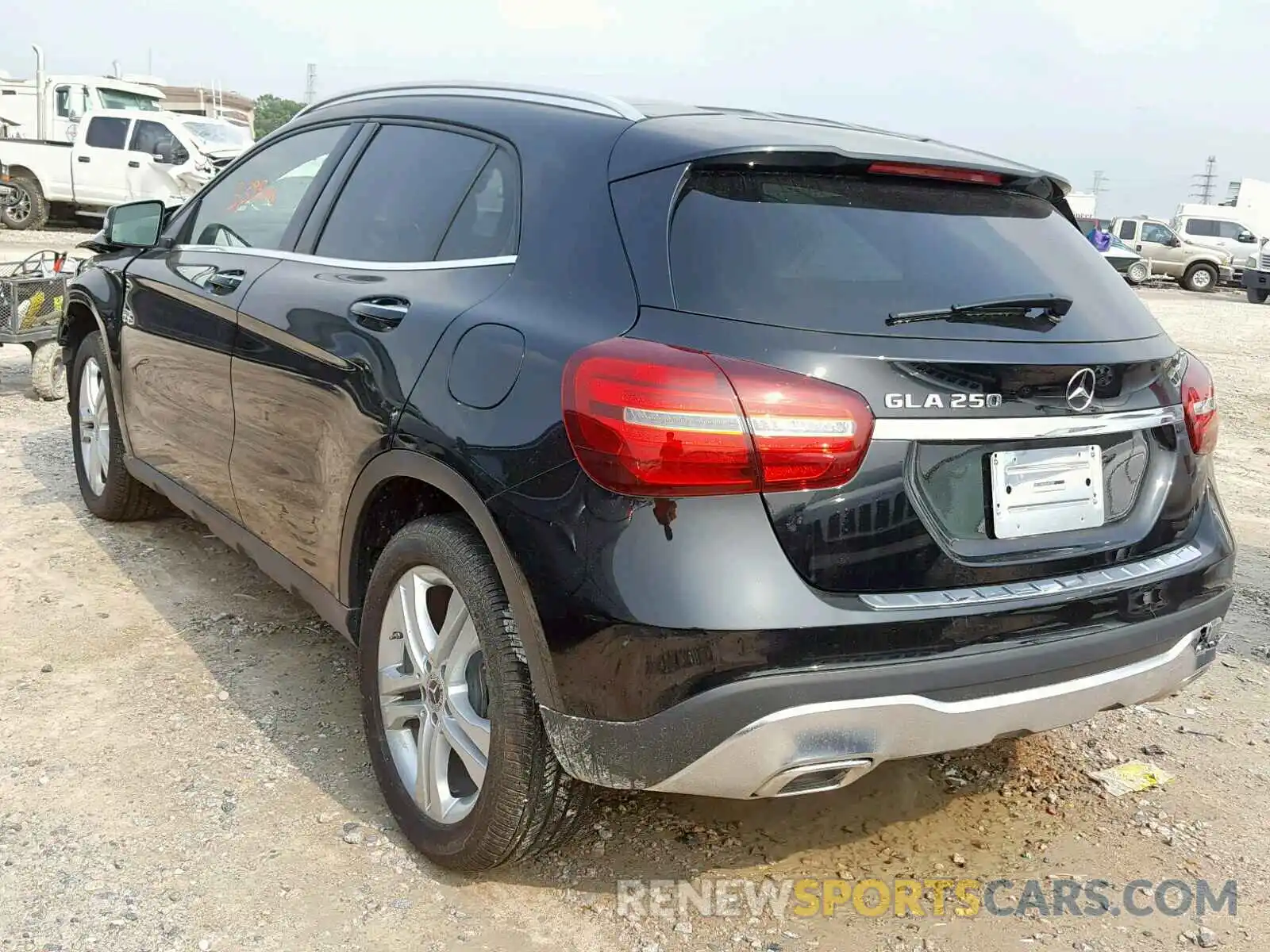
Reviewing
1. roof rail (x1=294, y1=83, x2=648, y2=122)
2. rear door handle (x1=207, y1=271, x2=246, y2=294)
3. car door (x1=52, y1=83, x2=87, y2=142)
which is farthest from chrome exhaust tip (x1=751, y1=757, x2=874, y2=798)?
car door (x1=52, y1=83, x2=87, y2=142)

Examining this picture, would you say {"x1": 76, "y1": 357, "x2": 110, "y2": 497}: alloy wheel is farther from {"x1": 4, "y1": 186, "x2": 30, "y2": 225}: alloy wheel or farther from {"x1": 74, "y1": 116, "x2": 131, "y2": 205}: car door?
{"x1": 4, "y1": 186, "x2": 30, "y2": 225}: alloy wheel

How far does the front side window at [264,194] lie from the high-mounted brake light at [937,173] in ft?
5.75

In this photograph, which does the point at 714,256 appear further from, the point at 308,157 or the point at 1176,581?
the point at 308,157

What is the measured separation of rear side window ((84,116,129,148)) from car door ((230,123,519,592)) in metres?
18.2

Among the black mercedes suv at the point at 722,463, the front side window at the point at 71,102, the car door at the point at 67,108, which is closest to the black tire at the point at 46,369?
the black mercedes suv at the point at 722,463

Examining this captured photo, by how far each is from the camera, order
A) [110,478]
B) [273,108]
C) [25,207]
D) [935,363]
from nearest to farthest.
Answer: [935,363] → [110,478] → [25,207] → [273,108]

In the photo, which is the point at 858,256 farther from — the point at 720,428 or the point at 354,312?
the point at 354,312

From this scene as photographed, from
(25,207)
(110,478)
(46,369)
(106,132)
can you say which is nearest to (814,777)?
(110,478)

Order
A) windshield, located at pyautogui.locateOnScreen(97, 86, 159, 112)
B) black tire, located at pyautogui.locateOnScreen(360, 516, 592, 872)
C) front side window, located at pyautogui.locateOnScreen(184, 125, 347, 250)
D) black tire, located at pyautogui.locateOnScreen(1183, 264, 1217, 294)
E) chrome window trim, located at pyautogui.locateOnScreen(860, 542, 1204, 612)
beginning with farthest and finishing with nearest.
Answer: black tire, located at pyautogui.locateOnScreen(1183, 264, 1217, 294)
windshield, located at pyautogui.locateOnScreen(97, 86, 159, 112)
front side window, located at pyautogui.locateOnScreen(184, 125, 347, 250)
black tire, located at pyautogui.locateOnScreen(360, 516, 592, 872)
chrome window trim, located at pyautogui.locateOnScreen(860, 542, 1204, 612)

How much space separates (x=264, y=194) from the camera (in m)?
3.85

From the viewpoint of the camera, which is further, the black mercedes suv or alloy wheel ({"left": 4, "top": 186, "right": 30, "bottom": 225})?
alloy wheel ({"left": 4, "top": 186, "right": 30, "bottom": 225})

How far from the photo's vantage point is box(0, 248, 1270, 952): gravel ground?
8.38 feet

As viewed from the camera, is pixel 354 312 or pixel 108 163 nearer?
pixel 354 312

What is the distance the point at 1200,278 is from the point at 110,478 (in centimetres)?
3242
